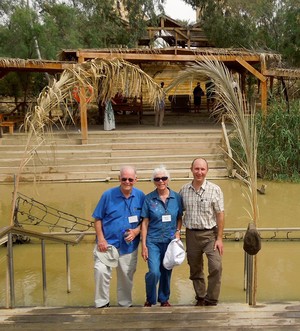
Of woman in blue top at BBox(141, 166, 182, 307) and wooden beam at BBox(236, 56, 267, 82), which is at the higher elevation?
wooden beam at BBox(236, 56, 267, 82)

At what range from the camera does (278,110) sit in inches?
461

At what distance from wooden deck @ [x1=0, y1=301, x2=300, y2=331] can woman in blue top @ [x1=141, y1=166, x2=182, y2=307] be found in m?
0.45

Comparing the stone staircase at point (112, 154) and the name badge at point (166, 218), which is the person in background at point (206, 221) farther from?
the stone staircase at point (112, 154)

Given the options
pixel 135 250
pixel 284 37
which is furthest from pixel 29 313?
pixel 284 37

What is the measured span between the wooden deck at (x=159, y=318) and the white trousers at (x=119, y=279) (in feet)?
1.05

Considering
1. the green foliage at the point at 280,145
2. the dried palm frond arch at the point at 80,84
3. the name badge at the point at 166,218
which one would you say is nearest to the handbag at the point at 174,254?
the name badge at the point at 166,218

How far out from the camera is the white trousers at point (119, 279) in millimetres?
3609

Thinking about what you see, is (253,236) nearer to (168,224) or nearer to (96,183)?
(168,224)

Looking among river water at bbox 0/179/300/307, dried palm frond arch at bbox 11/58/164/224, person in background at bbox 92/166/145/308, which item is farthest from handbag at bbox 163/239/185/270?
dried palm frond arch at bbox 11/58/164/224

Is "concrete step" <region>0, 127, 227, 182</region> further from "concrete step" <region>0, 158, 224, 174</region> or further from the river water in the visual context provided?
the river water

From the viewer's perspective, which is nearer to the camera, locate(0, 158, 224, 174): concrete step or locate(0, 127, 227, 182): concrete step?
locate(0, 127, 227, 182): concrete step

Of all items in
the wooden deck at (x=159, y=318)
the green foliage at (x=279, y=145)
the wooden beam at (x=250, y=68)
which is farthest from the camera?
the wooden beam at (x=250, y=68)

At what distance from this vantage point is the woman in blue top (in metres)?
3.57

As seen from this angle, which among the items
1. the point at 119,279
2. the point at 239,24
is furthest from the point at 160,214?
the point at 239,24
